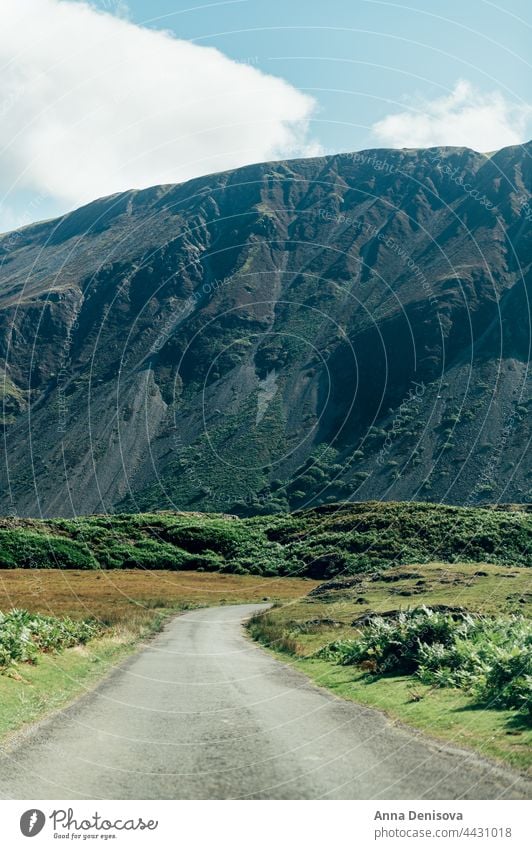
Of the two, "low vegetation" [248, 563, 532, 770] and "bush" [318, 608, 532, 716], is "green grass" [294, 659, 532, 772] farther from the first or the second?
"bush" [318, 608, 532, 716]

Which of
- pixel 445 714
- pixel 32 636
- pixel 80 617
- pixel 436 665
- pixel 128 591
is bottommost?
pixel 128 591

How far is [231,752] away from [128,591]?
171 ft

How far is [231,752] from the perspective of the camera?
11547 mm

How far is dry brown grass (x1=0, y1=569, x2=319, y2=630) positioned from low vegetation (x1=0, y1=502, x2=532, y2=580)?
494cm

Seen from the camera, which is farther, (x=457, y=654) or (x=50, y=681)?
(x=50, y=681)

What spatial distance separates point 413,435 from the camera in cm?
16238

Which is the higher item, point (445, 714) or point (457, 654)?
point (445, 714)

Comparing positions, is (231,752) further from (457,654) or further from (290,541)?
(290,541)

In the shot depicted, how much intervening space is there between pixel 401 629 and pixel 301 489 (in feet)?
455

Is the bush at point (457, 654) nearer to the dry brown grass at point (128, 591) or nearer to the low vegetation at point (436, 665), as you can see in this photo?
the low vegetation at point (436, 665)

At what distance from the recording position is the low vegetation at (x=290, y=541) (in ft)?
257

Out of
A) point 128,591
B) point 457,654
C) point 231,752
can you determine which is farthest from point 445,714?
point 128,591

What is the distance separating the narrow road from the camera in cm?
938
